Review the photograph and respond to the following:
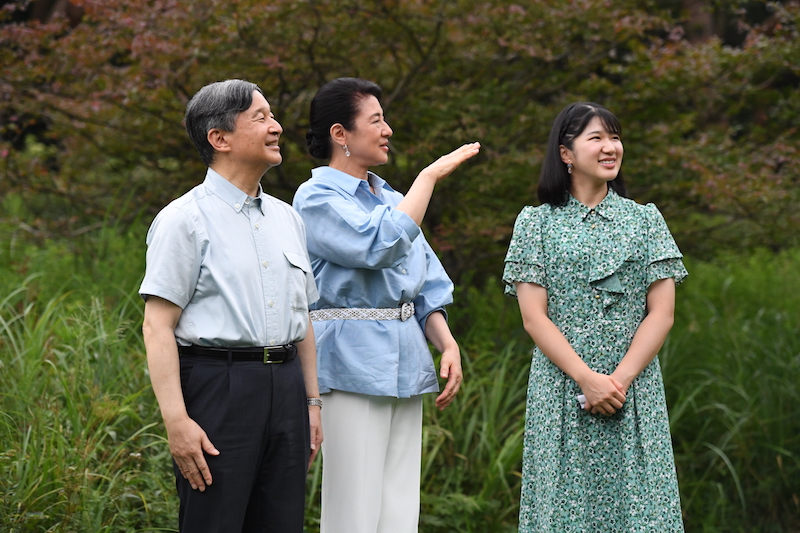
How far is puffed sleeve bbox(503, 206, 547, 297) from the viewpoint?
293cm

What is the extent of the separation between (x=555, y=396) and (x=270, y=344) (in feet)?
3.26

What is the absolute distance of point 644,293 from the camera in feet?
9.58

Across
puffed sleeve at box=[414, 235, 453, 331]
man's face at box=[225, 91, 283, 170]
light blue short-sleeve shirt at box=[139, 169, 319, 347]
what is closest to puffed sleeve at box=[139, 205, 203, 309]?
light blue short-sleeve shirt at box=[139, 169, 319, 347]

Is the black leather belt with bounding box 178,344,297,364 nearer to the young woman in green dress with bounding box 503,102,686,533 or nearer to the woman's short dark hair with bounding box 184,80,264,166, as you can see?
the woman's short dark hair with bounding box 184,80,264,166

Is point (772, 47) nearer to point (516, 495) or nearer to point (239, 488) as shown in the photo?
point (516, 495)

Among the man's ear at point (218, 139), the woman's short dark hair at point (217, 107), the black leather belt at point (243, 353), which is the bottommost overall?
the black leather belt at point (243, 353)

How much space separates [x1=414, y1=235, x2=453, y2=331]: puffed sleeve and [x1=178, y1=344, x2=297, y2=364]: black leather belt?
26.3 inches

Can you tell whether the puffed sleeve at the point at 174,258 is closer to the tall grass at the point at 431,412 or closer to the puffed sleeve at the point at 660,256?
the tall grass at the point at 431,412

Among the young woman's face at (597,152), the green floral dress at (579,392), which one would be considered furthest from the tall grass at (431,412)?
the young woman's face at (597,152)

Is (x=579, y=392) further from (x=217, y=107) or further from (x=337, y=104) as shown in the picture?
(x=217, y=107)

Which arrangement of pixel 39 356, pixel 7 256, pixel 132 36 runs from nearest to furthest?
pixel 39 356 → pixel 132 36 → pixel 7 256

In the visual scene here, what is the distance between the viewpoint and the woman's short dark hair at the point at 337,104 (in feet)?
9.45

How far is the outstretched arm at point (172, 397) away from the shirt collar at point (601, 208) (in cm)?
138

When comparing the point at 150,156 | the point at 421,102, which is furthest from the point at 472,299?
the point at 150,156
